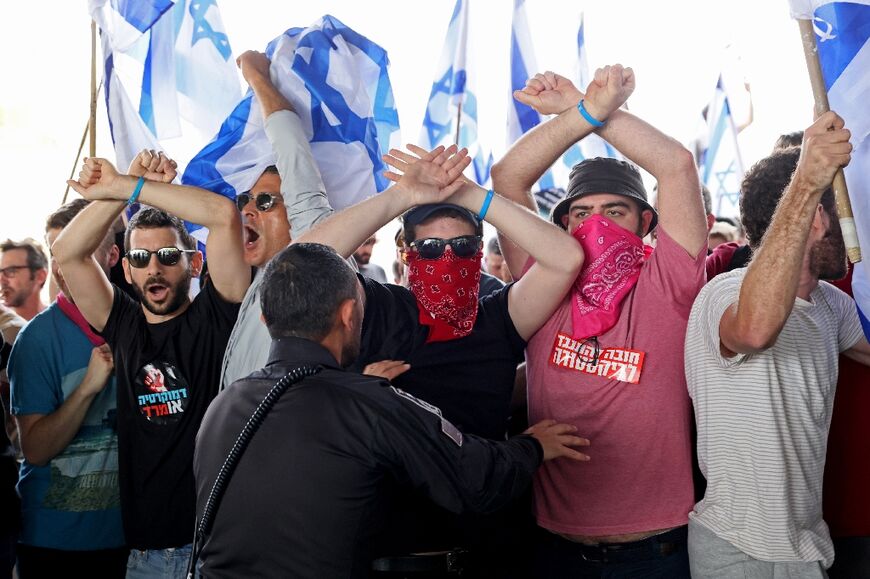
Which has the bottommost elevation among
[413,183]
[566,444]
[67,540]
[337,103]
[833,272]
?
[67,540]

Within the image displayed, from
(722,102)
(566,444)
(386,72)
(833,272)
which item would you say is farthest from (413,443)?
(722,102)

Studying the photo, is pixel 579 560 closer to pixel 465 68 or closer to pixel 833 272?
pixel 833 272

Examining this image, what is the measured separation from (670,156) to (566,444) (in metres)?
0.97

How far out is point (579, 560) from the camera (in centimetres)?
300

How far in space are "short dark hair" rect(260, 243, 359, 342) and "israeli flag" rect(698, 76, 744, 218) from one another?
207 inches

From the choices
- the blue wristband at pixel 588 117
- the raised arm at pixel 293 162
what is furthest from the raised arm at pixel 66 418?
the blue wristband at pixel 588 117

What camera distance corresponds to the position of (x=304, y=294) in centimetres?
240

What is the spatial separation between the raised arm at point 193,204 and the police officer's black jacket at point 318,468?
1.14m

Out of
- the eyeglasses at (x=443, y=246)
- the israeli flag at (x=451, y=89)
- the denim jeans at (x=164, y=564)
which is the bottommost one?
the denim jeans at (x=164, y=564)

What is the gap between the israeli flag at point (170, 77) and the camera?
4.26m

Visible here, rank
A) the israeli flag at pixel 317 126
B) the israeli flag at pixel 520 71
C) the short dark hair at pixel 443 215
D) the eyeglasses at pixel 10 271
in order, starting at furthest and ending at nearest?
the eyeglasses at pixel 10 271 → the israeli flag at pixel 520 71 → the israeli flag at pixel 317 126 → the short dark hair at pixel 443 215

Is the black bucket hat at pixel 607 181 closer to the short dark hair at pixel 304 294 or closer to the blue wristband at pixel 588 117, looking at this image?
the blue wristband at pixel 588 117

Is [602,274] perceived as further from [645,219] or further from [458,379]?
[458,379]

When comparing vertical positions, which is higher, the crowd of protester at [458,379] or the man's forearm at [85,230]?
the man's forearm at [85,230]
